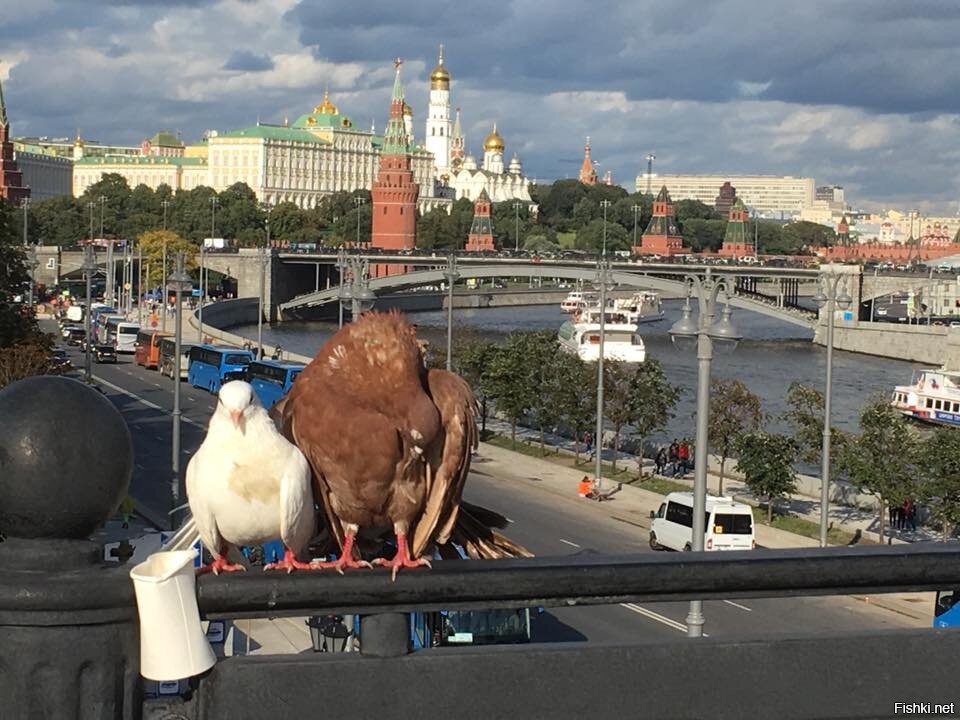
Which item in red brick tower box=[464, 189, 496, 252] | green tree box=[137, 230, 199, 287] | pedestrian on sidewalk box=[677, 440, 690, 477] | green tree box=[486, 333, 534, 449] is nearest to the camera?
pedestrian on sidewalk box=[677, 440, 690, 477]

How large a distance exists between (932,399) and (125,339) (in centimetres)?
2877

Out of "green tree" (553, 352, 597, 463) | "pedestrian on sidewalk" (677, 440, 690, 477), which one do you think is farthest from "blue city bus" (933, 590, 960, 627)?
"green tree" (553, 352, 597, 463)

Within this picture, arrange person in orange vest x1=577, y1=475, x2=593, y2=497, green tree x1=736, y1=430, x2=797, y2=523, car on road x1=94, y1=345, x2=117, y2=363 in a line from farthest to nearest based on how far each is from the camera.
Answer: car on road x1=94, y1=345, x2=117, y2=363 → person in orange vest x1=577, y1=475, x2=593, y2=497 → green tree x1=736, y1=430, x2=797, y2=523

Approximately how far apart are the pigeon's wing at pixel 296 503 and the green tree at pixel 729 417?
26062mm

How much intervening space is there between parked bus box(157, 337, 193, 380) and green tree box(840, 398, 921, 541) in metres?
26.2

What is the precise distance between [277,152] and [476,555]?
6421 inches

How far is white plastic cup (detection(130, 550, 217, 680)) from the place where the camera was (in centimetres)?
270

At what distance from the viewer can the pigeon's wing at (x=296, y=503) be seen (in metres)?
3.05

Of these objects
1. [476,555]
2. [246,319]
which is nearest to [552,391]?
[476,555]

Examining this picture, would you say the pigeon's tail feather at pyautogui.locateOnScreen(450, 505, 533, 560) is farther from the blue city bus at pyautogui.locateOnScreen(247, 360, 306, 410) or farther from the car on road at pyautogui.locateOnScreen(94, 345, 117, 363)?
the car on road at pyautogui.locateOnScreen(94, 345, 117, 363)

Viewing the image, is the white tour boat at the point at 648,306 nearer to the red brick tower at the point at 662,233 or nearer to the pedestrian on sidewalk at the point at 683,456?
the red brick tower at the point at 662,233

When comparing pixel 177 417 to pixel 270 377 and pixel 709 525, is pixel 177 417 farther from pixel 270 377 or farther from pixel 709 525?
pixel 270 377

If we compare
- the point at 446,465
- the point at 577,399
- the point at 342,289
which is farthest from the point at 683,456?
the point at 446,465

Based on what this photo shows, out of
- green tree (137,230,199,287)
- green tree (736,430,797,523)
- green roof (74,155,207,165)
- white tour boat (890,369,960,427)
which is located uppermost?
green roof (74,155,207,165)
